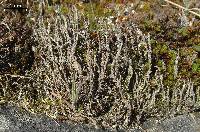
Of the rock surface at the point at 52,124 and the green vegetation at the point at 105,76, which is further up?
the green vegetation at the point at 105,76

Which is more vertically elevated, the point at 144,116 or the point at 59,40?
the point at 59,40

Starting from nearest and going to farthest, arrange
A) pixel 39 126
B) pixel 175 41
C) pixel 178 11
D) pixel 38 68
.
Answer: pixel 39 126 < pixel 38 68 < pixel 175 41 < pixel 178 11

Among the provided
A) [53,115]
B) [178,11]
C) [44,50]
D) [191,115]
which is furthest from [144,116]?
[178,11]

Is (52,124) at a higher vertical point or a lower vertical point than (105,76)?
lower

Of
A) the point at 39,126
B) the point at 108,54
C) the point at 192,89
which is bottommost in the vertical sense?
the point at 39,126

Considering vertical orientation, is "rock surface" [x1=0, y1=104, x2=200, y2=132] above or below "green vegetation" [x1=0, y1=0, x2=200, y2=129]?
below

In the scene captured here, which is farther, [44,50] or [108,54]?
[44,50]

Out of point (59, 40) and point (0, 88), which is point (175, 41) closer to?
point (59, 40)

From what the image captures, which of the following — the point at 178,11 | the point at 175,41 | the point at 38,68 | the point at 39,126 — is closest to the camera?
the point at 39,126
